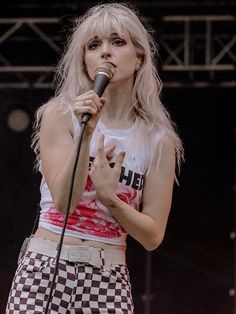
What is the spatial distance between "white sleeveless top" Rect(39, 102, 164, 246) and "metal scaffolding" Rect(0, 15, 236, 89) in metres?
3.83

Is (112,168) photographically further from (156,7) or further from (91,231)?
(156,7)

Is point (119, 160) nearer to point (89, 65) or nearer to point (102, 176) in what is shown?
point (102, 176)

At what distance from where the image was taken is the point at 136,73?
2.37 m

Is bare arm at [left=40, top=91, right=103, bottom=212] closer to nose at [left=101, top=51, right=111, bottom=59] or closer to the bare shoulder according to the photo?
the bare shoulder

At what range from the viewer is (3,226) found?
6.12 metres

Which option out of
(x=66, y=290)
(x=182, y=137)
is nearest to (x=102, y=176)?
(x=66, y=290)

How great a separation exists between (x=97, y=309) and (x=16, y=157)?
13.3ft

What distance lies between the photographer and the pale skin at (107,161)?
2066mm

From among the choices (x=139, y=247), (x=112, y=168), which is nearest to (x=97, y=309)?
(x=112, y=168)

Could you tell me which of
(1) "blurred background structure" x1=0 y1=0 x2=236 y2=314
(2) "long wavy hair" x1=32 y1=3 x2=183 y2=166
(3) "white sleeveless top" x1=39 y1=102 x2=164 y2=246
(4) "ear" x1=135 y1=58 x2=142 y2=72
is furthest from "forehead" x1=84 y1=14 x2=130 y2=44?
(1) "blurred background structure" x1=0 y1=0 x2=236 y2=314

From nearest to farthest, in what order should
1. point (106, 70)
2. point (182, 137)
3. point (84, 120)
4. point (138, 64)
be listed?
point (84, 120) → point (106, 70) → point (138, 64) → point (182, 137)

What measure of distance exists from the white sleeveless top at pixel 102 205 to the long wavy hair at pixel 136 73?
7cm

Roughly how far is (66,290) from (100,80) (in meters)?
0.52

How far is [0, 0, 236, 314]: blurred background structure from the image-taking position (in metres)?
5.93
